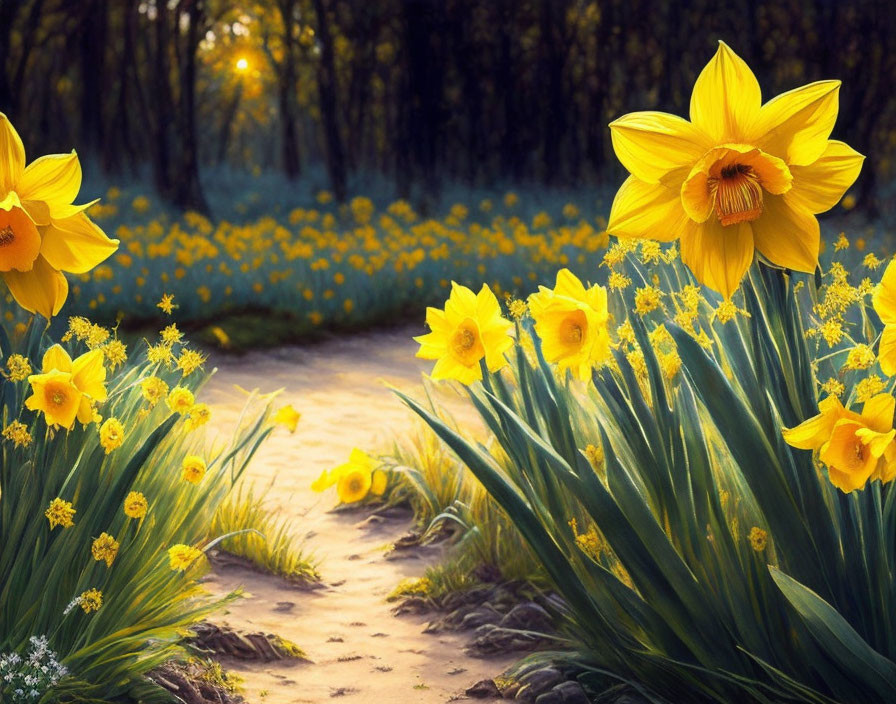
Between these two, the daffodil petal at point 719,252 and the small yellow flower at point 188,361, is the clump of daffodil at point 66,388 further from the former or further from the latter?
the daffodil petal at point 719,252

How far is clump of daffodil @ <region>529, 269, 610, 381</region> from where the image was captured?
2104 mm

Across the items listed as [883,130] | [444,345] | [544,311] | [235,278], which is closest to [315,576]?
[444,345]

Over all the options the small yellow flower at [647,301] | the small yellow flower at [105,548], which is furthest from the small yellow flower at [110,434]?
the small yellow flower at [647,301]

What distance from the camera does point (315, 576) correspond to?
3.43 m

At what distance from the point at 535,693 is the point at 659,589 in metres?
0.51

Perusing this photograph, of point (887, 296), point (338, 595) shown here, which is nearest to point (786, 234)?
point (887, 296)

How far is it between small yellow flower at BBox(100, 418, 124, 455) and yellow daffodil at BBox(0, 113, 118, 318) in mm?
290

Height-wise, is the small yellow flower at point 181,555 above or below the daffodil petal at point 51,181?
below

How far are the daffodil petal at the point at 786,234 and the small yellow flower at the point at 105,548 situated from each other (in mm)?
1304

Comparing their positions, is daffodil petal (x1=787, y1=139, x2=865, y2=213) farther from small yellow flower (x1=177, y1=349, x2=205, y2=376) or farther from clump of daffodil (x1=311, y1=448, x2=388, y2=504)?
clump of daffodil (x1=311, y1=448, x2=388, y2=504)

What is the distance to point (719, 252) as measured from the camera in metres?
1.70

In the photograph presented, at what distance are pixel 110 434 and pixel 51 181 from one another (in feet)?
1.66

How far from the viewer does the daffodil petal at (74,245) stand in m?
2.00

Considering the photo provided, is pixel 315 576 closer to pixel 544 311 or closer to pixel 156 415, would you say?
pixel 156 415
